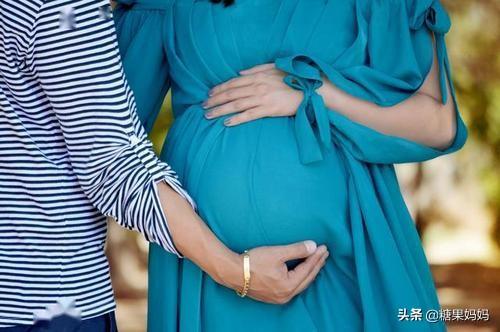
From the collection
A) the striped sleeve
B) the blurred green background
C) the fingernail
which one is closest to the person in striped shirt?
the striped sleeve

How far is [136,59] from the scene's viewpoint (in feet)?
6.18

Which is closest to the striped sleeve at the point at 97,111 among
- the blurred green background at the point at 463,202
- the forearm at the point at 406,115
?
the forearm at the point at 406,115

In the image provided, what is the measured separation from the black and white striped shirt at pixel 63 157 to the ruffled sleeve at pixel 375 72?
0.32 m

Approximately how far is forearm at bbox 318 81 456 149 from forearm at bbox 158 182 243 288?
12.7 inches

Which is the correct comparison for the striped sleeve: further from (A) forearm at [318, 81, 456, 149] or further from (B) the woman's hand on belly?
(A) forearm at [318, 81, 456, 149]

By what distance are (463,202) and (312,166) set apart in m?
3.56

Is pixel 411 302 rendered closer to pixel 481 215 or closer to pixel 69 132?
pixel 69 132

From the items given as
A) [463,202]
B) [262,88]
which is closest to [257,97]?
[262,88]

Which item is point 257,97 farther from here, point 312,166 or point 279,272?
point 279,272

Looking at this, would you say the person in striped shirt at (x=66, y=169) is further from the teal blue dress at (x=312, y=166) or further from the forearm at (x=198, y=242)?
the teal blue dress at (x=312, y=166)

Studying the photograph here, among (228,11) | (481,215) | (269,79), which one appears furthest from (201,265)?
(481,215)

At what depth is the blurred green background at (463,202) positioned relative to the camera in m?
4.82

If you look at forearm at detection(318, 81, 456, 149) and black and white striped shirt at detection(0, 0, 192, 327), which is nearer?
black and white striped shirt at detection(0, 0, 192, 327)

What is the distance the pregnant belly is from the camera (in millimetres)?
1682
